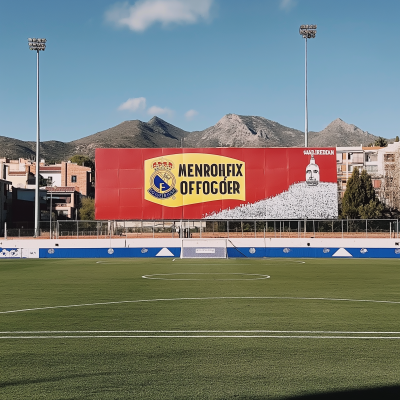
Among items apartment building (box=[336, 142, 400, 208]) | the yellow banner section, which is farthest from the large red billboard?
apartment building (box=[336, 142, 400, 208])

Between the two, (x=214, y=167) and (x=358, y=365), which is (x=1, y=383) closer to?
(x=358, y=365)

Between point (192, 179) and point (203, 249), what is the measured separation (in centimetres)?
2008

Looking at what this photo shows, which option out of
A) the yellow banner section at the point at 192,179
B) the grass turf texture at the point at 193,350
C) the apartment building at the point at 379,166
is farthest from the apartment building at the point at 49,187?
the grass turf texture at the point at 193,350

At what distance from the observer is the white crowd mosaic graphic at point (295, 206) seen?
6184 cm

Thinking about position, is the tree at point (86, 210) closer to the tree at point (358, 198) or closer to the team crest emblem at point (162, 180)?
the tree at point (358, 198)

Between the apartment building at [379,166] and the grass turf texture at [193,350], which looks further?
the apartment building at [379,166]

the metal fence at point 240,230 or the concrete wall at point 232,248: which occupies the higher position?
the metal fence at point 240,230

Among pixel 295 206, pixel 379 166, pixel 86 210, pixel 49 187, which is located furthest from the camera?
pixel 379 166

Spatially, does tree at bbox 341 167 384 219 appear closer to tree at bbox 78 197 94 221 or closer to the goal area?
the goal area

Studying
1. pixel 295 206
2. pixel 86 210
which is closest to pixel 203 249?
pixel 295 206

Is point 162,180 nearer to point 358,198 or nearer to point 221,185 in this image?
point 221,185

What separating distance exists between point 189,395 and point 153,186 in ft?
185

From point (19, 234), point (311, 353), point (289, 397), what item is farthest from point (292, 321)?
point (19, 234)

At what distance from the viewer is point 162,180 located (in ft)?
205
